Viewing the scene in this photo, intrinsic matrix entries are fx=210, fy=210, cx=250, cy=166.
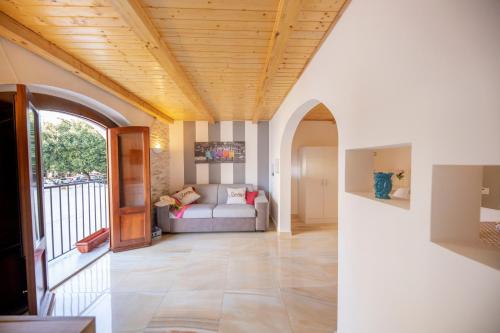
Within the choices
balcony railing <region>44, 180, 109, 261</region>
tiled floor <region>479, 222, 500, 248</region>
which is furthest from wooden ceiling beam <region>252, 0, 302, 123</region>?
balcony railing <region>44, 180, 109, 261</region>

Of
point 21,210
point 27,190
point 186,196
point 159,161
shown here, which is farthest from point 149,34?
point 186,196

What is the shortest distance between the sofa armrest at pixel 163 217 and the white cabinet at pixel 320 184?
10.3 ft

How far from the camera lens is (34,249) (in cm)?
186

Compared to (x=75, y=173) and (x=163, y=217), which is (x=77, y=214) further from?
(x=75, y=173)

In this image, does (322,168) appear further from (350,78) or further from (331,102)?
(350,78)

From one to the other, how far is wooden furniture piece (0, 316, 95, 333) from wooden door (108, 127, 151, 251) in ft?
9.16

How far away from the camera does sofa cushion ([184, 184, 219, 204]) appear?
5257 mm

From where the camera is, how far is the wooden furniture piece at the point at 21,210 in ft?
5.82

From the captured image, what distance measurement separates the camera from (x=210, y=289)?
2479 mm

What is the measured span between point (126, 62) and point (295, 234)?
3.97 m

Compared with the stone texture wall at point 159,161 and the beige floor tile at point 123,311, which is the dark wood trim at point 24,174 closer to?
the beige floor tile at point 123,311

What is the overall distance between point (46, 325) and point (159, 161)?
4.12 m

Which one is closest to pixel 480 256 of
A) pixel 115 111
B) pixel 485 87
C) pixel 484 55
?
pixel 485 87

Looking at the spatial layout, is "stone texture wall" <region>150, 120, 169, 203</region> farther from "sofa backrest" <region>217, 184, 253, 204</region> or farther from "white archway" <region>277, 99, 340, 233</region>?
"white archway" <region>277, 99, 340, 233</region>
